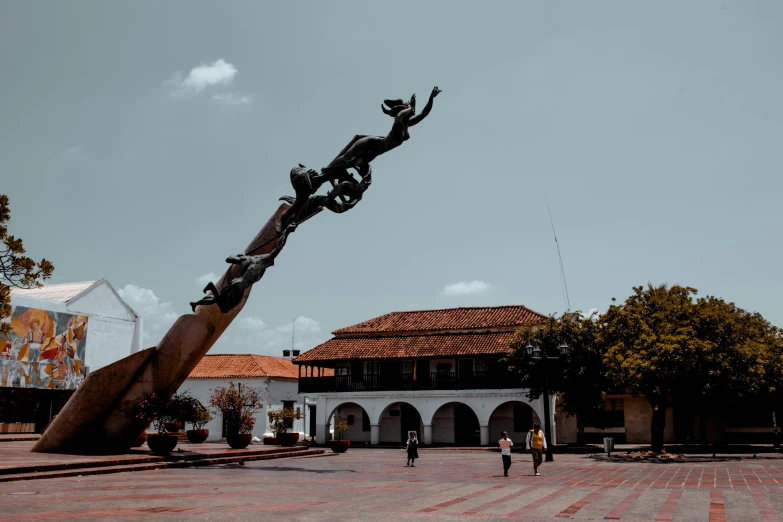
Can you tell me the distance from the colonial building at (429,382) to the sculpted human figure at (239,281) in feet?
62.6

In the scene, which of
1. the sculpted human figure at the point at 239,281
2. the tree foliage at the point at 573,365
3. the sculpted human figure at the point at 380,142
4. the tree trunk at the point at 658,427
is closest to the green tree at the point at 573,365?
the tree foliage at the point at 573,365

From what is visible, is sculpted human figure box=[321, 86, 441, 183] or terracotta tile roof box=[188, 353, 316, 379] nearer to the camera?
sculpted human figure box=[321, 86, 441, 183]

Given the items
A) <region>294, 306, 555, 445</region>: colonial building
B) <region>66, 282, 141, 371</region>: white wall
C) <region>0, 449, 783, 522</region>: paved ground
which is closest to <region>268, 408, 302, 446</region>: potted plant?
<region>0, 449, 783, 522</region>: paved ground

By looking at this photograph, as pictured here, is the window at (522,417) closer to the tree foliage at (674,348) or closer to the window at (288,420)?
the tree foliage at (674,348)

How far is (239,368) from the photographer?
43688 mm

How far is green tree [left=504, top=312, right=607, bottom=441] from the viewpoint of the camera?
97.0 ft

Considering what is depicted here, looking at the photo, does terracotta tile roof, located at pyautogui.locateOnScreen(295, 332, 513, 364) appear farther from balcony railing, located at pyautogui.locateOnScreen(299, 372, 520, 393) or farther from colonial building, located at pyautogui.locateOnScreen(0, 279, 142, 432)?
colonial building, located at pyautogui.locateOnScreen(0, 279, 142, 432)

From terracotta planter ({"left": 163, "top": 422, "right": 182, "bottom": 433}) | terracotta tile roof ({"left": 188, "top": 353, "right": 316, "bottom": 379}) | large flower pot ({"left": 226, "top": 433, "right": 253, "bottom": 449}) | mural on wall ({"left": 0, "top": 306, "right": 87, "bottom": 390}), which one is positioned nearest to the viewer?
terracotta planter ({"left": 163, "top": 422, "right": 182, "bottom": 433})

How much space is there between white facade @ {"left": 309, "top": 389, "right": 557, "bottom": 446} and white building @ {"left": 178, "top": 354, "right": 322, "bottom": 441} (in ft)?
9.03

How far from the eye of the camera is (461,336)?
3675cm

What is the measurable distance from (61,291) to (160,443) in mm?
27177

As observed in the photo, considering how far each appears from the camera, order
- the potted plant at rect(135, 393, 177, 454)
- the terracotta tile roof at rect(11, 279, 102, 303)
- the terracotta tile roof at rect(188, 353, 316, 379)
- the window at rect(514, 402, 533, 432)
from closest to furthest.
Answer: the potted plant at rect(135, 393, 177, 454) → the window at rect(514, 402, 533, 432) → the terracotta tile roof at rect(11, 279, 102, 303) → the terracotta tile roof at rect(188, 353, 316, 379)

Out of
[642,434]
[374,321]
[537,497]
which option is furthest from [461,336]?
[537,497]

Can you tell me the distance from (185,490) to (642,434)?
101 feet
